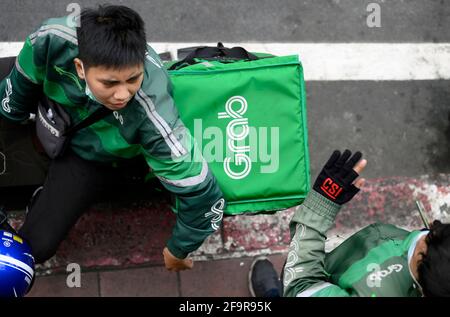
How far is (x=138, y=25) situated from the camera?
256 cm

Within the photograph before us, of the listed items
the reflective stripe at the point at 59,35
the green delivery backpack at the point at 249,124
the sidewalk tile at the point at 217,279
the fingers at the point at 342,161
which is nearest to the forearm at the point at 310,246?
the fingers at the point at 342,161

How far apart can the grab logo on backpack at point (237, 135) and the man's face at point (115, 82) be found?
1.60 ft

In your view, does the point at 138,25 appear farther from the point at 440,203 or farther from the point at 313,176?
the point at 440,203

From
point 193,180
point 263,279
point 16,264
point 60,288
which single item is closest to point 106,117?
point 193,180

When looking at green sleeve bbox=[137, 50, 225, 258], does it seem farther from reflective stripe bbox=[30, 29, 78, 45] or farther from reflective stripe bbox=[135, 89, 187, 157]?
reflective stripe bbox=[30, 29, 78, 45]

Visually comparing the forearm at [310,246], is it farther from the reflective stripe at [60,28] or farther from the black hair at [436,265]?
the reflective stripe at [60,28]

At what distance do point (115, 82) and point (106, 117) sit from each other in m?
0.29

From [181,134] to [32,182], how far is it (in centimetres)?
121

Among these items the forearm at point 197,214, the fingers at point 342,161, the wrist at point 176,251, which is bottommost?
the wrist at point 176,251

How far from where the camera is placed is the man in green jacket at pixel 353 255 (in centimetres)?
210

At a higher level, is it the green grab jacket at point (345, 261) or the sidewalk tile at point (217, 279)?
the green grab jacket at point (345, 261)

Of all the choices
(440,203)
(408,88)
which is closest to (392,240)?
(440,203)

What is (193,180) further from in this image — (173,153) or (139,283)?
(139,283)

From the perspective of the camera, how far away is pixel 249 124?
279cm
